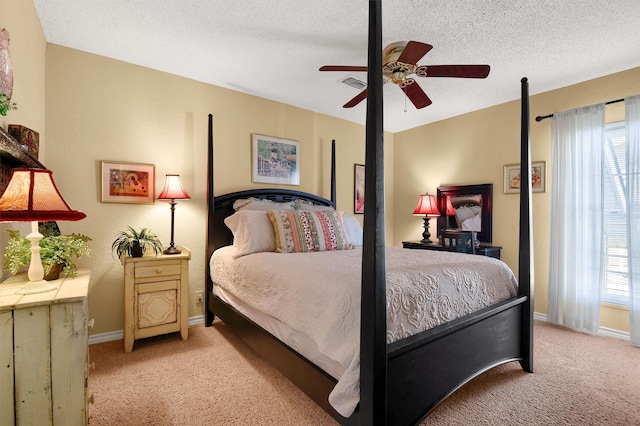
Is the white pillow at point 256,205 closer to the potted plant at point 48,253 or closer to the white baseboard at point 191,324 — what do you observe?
the white baseboard at point 191,324

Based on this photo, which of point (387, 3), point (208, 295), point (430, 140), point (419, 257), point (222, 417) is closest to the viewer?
point (222, 417)

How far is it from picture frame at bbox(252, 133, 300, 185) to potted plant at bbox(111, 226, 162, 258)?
1268mm

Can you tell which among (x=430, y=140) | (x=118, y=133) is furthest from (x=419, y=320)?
(x=430, y=140)

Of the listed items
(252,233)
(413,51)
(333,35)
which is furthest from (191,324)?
(413,51)

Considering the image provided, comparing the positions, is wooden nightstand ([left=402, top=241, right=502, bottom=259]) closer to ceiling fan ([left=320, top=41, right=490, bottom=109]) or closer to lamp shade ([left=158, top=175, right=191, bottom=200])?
ceiling fan ([left=320, top=41, right=490, bottom=109])

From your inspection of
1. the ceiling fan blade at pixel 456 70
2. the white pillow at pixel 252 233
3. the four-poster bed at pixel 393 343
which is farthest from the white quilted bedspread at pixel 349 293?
the ceiling fan blade at pixel 456 70

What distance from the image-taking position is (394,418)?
1385 mm

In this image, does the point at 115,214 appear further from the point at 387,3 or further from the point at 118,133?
the point at 387,3

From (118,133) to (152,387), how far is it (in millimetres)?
2147

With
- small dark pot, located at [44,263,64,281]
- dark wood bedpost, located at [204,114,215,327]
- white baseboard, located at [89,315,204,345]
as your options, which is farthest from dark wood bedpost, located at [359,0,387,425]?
white baseboard, located at [89,315,204,345]

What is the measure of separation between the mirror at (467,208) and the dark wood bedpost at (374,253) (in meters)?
3.12

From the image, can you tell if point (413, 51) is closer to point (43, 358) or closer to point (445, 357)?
point (445, 357)

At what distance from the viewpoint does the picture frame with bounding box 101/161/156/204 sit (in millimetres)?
2699

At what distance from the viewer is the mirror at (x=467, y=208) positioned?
3.81m
